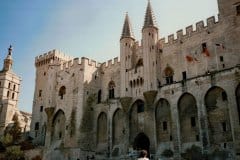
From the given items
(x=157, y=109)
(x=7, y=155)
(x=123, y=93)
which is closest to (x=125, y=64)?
(x=123, y=93)

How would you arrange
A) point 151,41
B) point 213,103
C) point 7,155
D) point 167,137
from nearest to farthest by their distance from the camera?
point 213,103
point 167,137
point 151,41
point 7,155

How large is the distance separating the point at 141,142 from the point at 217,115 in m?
10.4

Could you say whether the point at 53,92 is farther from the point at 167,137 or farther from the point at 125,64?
the point at 167,137

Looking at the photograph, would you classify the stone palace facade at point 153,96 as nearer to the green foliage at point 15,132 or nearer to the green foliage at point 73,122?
the green foliage at point 73,122

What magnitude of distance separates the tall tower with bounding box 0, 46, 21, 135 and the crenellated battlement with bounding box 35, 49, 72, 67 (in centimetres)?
1050

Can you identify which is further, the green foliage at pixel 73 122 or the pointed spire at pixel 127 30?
the pointed spire at pixel 127 30

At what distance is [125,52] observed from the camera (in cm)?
3969

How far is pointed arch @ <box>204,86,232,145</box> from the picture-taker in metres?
27.7

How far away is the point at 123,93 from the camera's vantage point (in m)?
37.6

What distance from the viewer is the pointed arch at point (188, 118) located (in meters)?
30.0

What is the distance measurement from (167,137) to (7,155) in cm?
2306

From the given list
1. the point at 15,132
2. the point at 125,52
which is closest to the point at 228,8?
the point at 125,52

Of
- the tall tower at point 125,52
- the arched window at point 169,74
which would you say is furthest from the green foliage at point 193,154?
the tall tower at point 125,52

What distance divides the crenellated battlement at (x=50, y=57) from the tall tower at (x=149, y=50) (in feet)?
72.5
